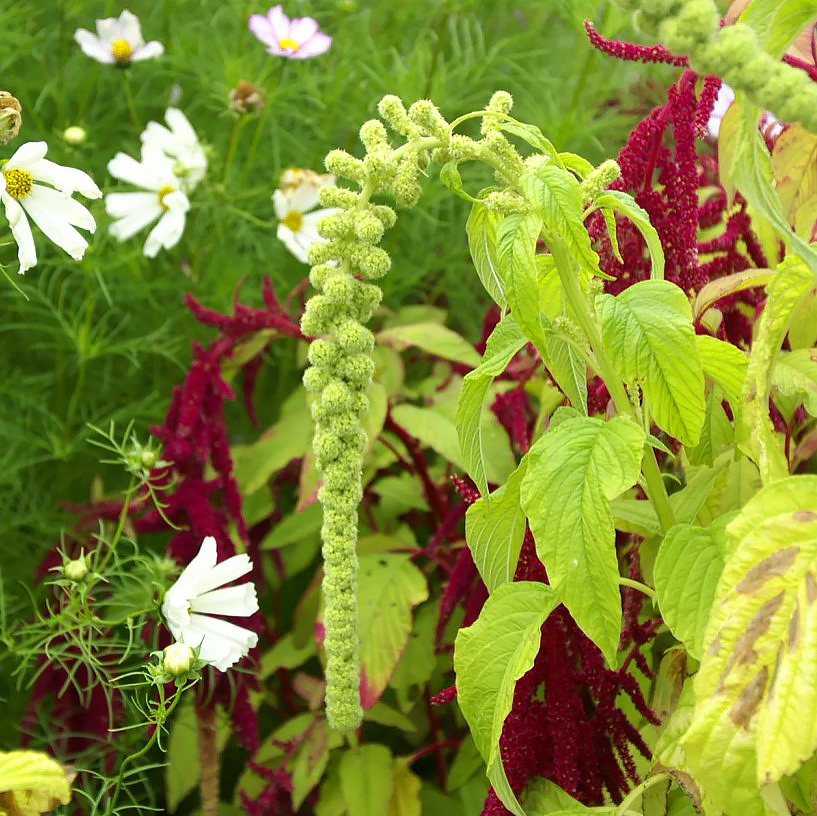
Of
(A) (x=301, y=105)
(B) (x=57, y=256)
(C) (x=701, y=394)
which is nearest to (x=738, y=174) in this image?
(C) (x=701, y=394)

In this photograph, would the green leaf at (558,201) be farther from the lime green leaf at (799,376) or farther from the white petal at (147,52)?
the white petal at (147,52)

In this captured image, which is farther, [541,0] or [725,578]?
[541,0]

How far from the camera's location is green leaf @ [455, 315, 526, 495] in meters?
0.53

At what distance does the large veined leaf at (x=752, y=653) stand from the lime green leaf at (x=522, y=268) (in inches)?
5.4

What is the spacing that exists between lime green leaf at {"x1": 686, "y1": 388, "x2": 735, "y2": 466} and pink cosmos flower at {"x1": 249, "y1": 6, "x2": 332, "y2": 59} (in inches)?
27.6

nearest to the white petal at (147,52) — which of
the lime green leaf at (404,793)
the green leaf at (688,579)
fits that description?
the lime green leaf at (404,793)

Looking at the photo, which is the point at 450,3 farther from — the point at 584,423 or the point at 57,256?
the point at 584,423

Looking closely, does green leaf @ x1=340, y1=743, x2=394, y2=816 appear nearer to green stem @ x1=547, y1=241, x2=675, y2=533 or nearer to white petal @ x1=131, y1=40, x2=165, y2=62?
green stem @ x1=547, y1=241, x2=675, y2=533

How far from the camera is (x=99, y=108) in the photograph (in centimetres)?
134

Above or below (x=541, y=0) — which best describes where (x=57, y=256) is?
below

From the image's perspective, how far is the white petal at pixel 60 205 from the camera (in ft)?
2.35

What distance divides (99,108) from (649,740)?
3.35 feet

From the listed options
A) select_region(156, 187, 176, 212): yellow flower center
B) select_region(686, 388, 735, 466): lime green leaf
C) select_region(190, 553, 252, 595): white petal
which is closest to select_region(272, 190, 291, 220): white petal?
select_region(156, 187, 176, 212): yellow flower center

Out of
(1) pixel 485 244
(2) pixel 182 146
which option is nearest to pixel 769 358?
(1) pixel 485 244
